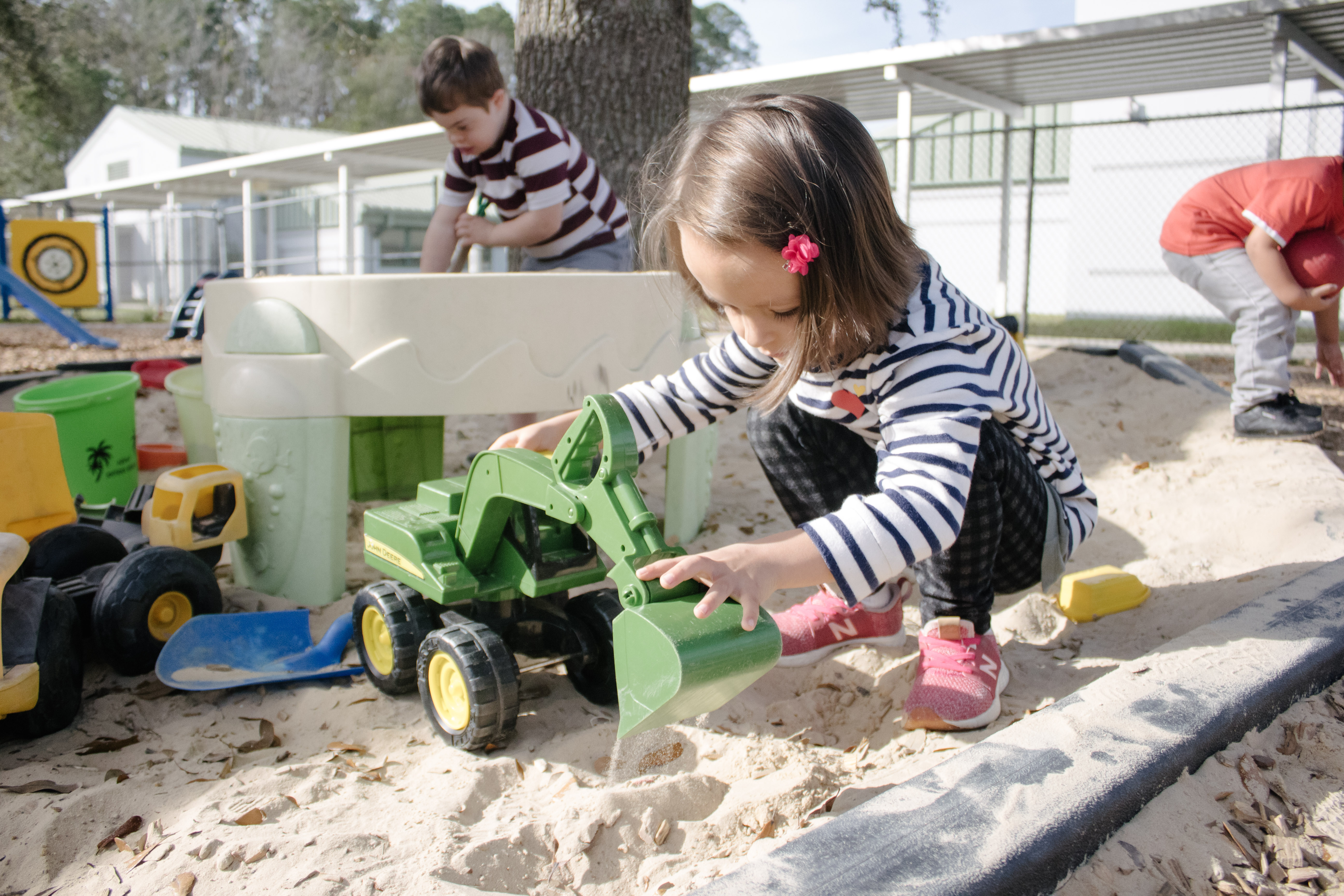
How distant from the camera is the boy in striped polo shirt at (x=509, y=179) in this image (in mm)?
2719

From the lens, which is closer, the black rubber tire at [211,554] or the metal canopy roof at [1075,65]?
the black rubber tire at [211,554]

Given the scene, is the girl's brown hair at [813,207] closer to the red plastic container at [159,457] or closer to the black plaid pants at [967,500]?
the black plaid pants at [967,500]

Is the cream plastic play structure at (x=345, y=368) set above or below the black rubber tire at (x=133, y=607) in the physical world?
above

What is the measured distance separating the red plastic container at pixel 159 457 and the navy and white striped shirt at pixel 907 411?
2171 mm

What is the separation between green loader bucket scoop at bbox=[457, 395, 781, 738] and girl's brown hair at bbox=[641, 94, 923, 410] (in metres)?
0.28

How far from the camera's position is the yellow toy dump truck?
169 centimetres

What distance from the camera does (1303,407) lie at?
124 inches

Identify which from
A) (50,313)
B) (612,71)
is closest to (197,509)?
(612,71)

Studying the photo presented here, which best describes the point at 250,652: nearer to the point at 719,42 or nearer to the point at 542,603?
the point at 542,603

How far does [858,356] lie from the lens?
52.0 inches

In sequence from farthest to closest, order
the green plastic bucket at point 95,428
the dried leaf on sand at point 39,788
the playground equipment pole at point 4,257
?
the playground equipment pole at point 4,257
the green plastic bucket at point 95,428
the dried leaf on sand at point 39,788

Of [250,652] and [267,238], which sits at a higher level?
[267,238]

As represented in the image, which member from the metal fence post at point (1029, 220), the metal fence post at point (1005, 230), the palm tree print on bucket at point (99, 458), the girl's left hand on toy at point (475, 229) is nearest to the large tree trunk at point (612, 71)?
the girl's left hand on toy at point (475, 229)

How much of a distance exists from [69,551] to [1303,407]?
3607 millimetres
